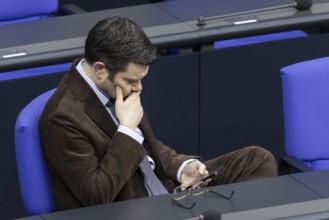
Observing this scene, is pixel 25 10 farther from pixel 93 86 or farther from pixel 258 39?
pixel 93 86

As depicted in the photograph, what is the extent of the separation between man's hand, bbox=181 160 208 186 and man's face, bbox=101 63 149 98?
14.0 inches

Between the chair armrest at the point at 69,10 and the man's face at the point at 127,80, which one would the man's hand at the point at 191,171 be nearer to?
the man's face at the point at 127,80

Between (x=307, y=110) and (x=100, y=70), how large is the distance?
778mm

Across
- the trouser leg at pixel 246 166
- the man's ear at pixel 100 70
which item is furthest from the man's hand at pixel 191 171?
the man's ear at pixel 100 70

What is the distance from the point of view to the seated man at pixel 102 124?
10.1ft

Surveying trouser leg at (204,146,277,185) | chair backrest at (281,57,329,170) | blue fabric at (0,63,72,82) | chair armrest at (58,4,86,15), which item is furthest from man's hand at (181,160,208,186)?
chair armrest at (58,4,86,15)

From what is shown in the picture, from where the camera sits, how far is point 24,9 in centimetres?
473

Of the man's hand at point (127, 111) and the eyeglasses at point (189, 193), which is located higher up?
the man's hand at point (127, 111)

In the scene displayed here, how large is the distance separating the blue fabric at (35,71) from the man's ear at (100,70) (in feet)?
2.27

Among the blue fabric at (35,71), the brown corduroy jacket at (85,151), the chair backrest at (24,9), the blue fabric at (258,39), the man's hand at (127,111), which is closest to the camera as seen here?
the brown corduroy jacket at (85,151)

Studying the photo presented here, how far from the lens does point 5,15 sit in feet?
15.4

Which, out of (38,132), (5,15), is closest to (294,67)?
(38,132)

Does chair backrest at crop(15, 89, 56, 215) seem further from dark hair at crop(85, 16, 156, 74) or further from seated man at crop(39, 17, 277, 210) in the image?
dark hair at crop(85, 16, 156, 74)

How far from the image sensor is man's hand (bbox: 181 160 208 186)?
3.40m
